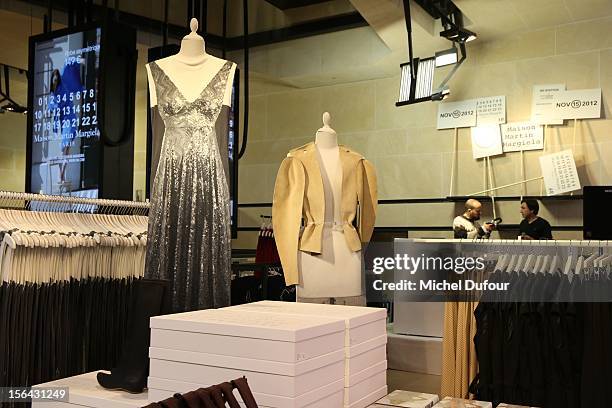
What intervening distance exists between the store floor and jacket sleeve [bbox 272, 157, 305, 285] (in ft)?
3.95

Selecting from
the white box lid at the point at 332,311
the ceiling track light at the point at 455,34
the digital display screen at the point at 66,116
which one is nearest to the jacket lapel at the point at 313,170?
the white box lid at the point at 332,311

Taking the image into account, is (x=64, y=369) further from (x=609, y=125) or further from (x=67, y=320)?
(x=609, y=125)

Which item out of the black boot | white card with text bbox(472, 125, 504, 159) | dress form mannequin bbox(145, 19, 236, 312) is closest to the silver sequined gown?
dress form mannequin bbox(145, 19, 236, 312)

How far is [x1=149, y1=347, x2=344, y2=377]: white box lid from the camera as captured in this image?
1611mm

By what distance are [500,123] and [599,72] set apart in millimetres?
1117

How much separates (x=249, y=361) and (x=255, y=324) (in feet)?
0.34

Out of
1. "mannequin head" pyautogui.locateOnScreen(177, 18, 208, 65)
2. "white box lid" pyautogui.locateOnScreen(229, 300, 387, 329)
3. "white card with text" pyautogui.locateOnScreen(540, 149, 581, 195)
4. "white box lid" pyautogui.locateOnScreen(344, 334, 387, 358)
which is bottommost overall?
"white box lid" pyautogui.locateOnScreen(344, 334, 387, 358)

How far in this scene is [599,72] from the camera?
21.4 feet

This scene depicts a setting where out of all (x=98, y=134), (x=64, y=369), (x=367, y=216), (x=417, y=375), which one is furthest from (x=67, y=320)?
(x=417, y=375)

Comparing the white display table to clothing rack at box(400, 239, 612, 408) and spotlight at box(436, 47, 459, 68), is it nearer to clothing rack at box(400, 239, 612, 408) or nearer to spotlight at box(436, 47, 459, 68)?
clothing rack at box(400, 239, 612, 408)

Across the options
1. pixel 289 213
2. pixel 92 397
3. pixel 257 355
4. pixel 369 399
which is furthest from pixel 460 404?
pixel 289 213

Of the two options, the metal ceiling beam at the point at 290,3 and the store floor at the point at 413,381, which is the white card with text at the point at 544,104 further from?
the store floor at the point at 413,381

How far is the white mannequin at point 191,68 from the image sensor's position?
291 centimetres

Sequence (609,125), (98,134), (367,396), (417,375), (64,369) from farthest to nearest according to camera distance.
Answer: (609,125) → (417,375) → (98,134) → (64,369) → (367,396)
